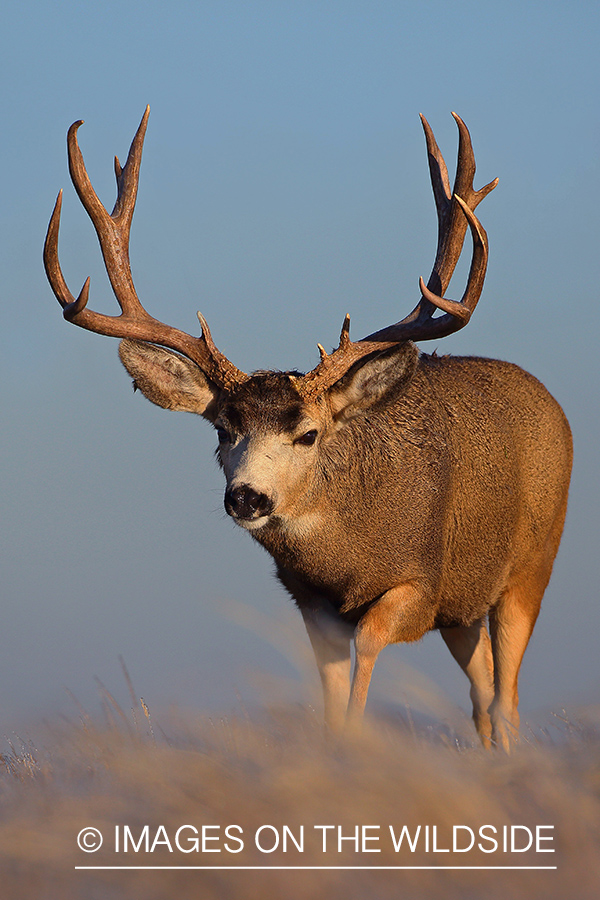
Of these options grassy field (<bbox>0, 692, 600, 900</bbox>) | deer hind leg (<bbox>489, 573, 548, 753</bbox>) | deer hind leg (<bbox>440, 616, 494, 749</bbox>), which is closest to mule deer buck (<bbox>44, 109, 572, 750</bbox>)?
deer hind leg (<bbox>489, 573, 548, 753</bbox>)

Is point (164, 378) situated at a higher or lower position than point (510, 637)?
higher

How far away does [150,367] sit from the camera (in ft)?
27.9

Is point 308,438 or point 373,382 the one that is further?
point 373,382

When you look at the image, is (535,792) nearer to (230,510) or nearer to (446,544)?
(230,510)

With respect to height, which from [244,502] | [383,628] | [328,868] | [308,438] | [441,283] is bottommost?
[328,868]

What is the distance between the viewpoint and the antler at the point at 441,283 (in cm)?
827

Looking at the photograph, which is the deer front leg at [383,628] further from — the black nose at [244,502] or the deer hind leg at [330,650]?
the black nose at [244,502]

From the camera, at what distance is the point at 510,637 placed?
9953mm

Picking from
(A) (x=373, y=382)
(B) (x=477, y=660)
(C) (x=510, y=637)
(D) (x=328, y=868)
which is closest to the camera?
(D) (x=328, y=868)

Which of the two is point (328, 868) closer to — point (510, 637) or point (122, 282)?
point (122, 282)

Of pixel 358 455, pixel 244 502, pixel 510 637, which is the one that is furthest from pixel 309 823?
pixel 510 637

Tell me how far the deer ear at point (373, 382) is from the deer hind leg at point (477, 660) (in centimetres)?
271

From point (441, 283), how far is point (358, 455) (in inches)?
60.3

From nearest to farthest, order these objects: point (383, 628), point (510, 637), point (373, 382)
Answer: point (383, 628)
point (373, 382)
point (510, 637)
